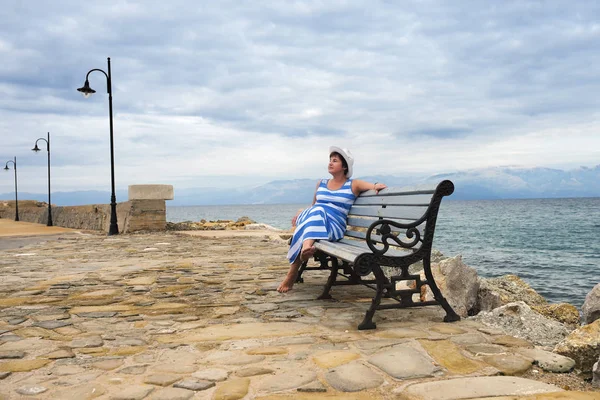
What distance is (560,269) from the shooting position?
17.7 metres

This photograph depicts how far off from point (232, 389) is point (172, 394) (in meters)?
0.30

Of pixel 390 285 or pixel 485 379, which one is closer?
pixel 485 379

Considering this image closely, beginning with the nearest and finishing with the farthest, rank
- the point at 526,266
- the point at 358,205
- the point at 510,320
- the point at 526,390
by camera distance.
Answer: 1. the point at 526,390
2. the point at 510,320
3. the point at 358,205
4. the point at 526,266

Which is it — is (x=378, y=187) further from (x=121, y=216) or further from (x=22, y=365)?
(x=121, y=216)

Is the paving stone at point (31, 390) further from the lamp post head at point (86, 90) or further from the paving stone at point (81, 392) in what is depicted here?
the lamp post head at point (86, 90)

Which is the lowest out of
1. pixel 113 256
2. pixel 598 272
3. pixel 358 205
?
pixel 598 272

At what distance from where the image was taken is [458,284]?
5387 millimetres

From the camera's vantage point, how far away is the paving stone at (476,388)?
2406 millimetres

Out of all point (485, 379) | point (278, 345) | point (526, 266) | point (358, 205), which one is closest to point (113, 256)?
point (358, 205)

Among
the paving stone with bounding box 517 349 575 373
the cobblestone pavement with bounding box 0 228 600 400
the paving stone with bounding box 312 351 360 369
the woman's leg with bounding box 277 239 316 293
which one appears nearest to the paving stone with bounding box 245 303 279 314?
the cobblestone pavement with bounding box 0 228 600 400

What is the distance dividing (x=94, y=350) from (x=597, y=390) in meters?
3.03

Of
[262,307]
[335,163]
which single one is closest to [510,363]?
[262,307]

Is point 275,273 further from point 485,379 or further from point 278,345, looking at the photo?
point 485,379

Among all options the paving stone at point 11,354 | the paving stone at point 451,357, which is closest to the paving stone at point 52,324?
the paving stone at point 11,354
